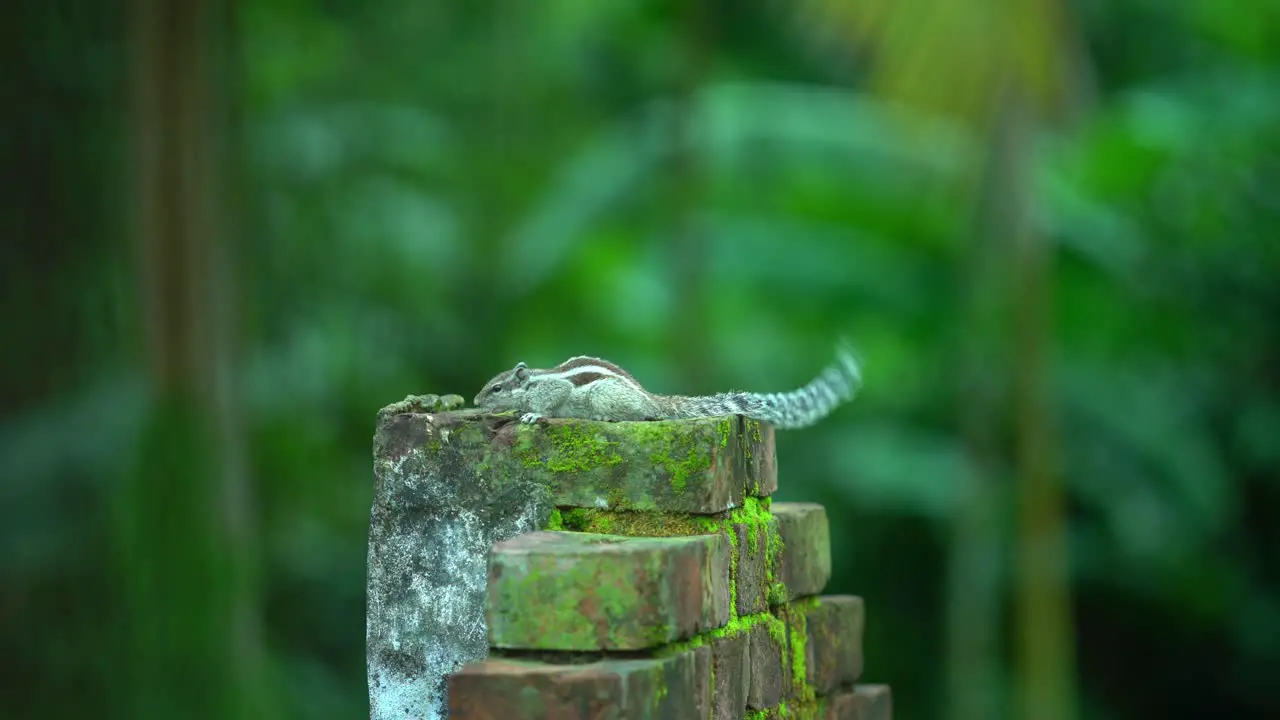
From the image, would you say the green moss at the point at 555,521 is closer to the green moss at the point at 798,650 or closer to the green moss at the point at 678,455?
the green moss at the point at 678,455

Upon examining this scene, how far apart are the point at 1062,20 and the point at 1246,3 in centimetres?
716

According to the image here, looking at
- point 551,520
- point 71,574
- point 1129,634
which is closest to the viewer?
point 551,520

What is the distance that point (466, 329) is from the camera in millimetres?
18109

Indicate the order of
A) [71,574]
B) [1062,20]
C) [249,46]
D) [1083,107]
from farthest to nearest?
1. [249,46]
2. [1083,107]
3. [1062,20]
4. [71,574]

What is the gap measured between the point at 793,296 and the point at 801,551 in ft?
39.0

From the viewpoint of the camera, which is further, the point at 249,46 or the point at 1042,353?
the point at 249,46

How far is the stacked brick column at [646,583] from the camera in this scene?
2.73 m

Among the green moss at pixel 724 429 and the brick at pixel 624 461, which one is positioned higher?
the green moss at pixel 724 429

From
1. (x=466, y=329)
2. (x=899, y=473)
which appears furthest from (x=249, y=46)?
(x=899, y=473)

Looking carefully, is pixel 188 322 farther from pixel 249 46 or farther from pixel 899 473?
pixel 249 46

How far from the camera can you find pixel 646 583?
9.19 feet

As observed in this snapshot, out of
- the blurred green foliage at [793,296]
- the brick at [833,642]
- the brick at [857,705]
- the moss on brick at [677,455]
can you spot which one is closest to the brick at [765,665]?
the brick at [833,642]

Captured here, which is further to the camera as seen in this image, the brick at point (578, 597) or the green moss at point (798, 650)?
the green moss at point (798, 650)

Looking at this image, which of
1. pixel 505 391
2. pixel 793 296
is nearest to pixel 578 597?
pixel 505 391
